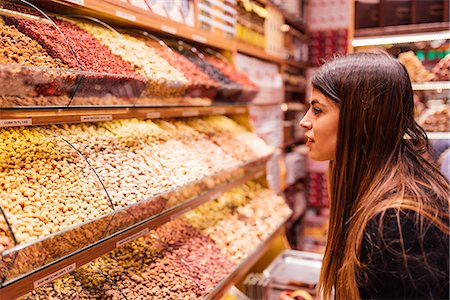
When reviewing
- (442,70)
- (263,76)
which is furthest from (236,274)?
(442,70)

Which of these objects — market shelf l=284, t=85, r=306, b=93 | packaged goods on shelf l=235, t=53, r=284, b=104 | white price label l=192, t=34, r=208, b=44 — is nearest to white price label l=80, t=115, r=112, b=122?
white price label l=192, t=34, r=208, b=44

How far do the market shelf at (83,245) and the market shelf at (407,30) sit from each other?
2892 millimetres

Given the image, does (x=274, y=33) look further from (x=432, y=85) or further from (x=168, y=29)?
(x=168, y=29)

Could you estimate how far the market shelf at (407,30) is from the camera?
4148mm

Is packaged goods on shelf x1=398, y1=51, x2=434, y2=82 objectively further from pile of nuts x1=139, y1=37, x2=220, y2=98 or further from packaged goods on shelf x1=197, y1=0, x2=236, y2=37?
pile of nuts x1=139, y1=37, x2=220, y2=98

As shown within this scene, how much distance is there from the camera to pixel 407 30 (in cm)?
425

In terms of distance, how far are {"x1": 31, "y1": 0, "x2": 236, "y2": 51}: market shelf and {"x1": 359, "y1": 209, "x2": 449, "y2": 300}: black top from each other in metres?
1.41

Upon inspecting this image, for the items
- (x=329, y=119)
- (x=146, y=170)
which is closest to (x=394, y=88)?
(x=329, y=119)

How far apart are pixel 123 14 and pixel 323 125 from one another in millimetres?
1120

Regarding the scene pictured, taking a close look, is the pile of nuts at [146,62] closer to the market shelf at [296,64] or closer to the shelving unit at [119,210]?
the shelving unit at [119,210]

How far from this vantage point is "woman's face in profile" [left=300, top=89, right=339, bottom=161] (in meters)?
1.44

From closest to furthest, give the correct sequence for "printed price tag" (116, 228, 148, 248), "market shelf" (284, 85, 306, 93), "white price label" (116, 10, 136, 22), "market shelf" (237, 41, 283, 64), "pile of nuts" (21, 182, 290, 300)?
"printed price tag" (116, 228, 148, 248) → "pile of nuts" (21, 182, 290, 300) → "white price label" (116, 10, 136, 22) → "market shelf" (237, 41, 283, 64) → "market shelf" (284, 85, 306, 93)

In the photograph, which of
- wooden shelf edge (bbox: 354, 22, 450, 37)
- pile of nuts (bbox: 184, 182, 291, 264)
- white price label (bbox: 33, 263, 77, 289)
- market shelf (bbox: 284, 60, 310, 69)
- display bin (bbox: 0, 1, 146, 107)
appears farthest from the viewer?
market shelf (bbox: 284, 60, 310, 69)

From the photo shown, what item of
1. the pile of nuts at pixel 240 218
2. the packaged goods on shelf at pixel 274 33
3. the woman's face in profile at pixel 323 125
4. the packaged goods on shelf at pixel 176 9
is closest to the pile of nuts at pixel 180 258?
the pile of nuts at pixel 240 218
